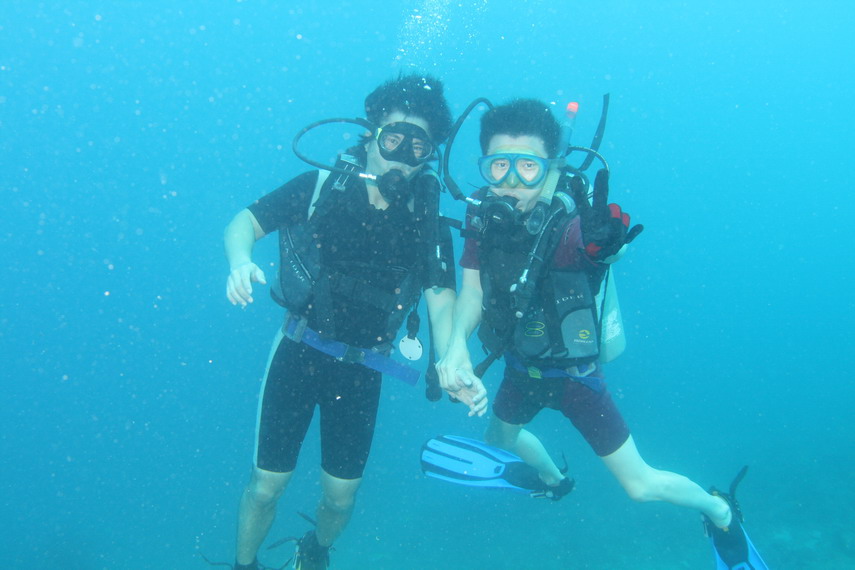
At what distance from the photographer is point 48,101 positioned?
24.5 meters

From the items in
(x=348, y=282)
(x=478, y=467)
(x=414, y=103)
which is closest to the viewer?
(x=348, y=282)

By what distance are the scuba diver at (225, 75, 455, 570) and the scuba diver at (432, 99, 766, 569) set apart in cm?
30

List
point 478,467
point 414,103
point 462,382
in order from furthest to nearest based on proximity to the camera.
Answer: point 478,467
point 414,103
point 462,382

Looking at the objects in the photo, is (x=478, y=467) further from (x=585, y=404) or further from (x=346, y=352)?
(x=346, y=352)

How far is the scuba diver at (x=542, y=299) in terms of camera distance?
2988mm

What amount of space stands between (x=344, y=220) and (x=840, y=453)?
17.5 metres

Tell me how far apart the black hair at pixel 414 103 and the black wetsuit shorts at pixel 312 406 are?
189 centimetres

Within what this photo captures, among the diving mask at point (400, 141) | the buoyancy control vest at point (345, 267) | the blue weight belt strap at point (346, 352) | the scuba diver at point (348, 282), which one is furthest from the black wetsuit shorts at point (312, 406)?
the diving mask at point (400, 141)

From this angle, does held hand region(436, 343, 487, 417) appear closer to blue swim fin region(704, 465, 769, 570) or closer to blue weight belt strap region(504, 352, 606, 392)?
blue weight belt strap region(504, 352, 606, 392)

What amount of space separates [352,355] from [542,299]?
4.66 feet

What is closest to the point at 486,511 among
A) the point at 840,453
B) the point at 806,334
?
the point at 840,453

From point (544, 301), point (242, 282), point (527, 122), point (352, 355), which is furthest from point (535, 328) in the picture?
point (242, 282)

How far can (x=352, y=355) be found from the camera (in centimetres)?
340

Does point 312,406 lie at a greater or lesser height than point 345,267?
lesser
